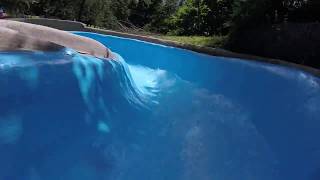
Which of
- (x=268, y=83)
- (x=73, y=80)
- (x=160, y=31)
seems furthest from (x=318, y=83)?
(x=160, y=31)

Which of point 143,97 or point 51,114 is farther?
point 143,97

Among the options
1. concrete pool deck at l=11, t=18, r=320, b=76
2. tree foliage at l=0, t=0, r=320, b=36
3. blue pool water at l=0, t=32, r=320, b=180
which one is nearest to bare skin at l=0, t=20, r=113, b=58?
blue pool water at l=0, t=32, r=320, b=180

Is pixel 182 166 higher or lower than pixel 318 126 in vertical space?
lower

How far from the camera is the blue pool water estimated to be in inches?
212

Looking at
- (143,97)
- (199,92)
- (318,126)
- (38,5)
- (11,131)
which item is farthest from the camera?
(38,5)

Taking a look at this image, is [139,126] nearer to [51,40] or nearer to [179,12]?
[51,40]

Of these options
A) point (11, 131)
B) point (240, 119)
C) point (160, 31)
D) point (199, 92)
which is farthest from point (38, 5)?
point (11, 131)

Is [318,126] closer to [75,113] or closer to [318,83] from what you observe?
[318,83]

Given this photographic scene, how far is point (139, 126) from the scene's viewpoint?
23.9 feet

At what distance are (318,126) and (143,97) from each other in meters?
3.23

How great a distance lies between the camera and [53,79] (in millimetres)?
6145

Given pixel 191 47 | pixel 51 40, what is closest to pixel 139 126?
pixel 51 40

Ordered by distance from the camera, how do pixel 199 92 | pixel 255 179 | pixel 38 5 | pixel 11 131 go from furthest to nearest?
pixel 38 5, pixel 199 92, pixel 255 179, pixel 11 131

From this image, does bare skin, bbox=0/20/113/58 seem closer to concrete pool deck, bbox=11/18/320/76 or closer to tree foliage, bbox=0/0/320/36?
concrete pool deck, bbox=11/18/320/76
